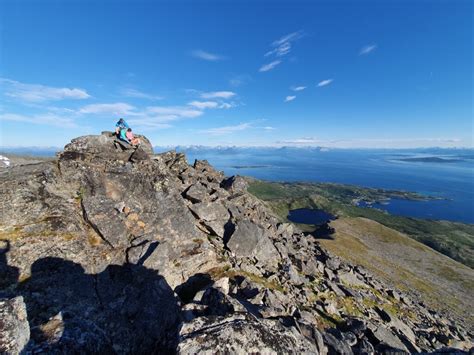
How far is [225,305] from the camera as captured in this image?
11.8m

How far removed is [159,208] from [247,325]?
51.3 ft

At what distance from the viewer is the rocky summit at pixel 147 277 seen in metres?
8.26

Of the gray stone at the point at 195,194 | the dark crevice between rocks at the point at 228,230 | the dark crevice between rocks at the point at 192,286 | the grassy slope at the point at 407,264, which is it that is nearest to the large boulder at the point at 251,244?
the dark crevice between rocks at the point at 228,230

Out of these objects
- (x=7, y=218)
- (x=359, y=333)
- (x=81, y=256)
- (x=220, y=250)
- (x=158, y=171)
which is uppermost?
(x=158, y=171)

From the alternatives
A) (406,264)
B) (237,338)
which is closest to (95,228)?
(237,338)

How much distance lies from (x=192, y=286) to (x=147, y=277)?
4.58 metres

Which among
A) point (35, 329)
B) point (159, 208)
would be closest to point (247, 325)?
point (35, 329)

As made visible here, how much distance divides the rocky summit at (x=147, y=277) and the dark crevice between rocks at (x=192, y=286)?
0.10m

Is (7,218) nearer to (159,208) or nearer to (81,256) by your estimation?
(81,256)

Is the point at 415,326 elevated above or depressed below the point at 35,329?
below

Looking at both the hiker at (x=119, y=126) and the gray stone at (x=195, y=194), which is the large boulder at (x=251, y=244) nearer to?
the gray stone at (x=195, y=194)

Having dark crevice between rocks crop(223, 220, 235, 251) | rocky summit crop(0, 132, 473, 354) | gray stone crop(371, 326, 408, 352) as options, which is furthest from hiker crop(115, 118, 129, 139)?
gray stone crop(371, 326, 408, 352)

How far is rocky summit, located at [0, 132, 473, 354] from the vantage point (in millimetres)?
8258

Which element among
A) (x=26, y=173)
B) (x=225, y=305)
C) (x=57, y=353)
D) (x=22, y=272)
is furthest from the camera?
(x=26, y=173)
